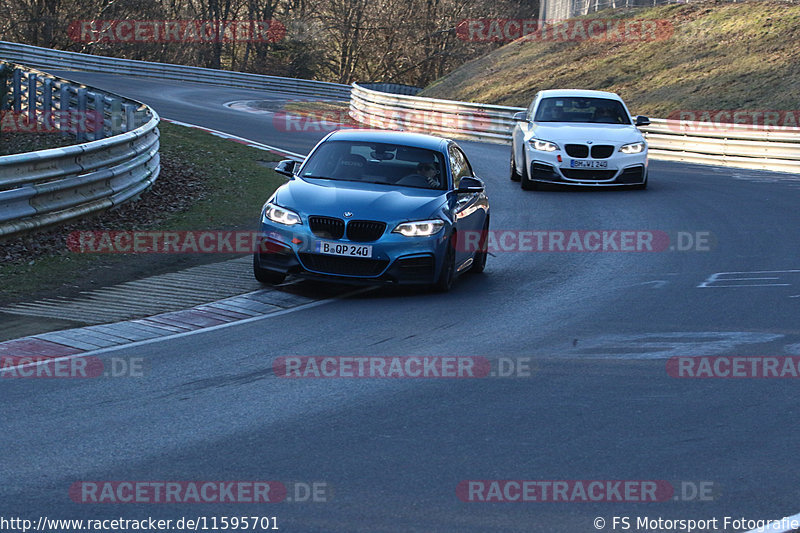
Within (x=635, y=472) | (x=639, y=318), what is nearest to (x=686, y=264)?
(x=639, y=318)

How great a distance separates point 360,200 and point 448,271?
3.54ft

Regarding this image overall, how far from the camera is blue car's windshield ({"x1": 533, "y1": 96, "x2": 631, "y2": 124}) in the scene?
20.4 metres

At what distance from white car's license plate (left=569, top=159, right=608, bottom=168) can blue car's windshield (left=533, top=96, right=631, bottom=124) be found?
4.03ft

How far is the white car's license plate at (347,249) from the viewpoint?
10.1m

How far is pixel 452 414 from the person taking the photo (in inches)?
260

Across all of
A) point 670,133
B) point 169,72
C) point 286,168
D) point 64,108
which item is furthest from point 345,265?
point 169,72

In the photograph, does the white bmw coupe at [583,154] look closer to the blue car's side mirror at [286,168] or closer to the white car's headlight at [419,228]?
the blue car's side mirror at [286,168]

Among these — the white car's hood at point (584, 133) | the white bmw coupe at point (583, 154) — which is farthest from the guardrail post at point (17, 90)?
the white car's hood at point (584, 133)

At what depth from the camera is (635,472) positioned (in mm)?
5547

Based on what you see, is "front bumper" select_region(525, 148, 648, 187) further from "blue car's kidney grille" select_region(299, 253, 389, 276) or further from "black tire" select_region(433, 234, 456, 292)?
"blue car's kidney grille" select_region(299, 253, 389, 276)

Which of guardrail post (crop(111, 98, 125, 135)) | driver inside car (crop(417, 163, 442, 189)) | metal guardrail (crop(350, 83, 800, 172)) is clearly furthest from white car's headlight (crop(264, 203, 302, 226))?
metal guardrail (crop(350, 83, 800, 172))

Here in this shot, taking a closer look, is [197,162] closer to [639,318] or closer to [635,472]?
[639,318]

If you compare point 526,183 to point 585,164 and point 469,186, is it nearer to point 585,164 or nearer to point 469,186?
point 585,164

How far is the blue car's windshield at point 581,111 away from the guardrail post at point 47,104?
1047 cm
